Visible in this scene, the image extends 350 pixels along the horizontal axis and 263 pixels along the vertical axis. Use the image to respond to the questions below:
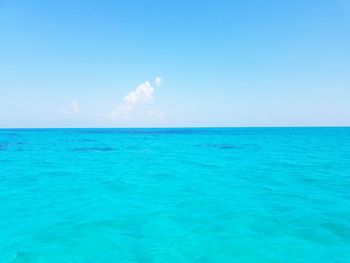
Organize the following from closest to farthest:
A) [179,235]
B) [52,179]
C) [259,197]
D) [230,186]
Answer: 1. [179,235]
2. [259,197]
3. [230,186]
4. [52,179]

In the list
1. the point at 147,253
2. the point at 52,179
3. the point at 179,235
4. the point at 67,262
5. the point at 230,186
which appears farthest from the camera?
the point at 52,179

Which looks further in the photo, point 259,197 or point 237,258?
point 259,197

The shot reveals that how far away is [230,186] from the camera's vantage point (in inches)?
524

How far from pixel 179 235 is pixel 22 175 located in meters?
13.9

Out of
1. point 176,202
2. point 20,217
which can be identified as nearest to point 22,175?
point 20,217

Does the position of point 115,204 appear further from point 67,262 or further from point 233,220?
point 233,220

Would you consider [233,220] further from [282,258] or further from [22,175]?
[22,175]

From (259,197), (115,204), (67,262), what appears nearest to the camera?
(67,262)

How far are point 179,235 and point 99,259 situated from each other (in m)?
2.51

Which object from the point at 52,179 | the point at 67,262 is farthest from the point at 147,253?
the point at 52,179

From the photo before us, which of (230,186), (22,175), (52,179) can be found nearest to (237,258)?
(230,186)

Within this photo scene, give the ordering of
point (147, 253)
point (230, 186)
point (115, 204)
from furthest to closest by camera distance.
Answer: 1. point (230, 186)
2. point (115, 204)
3. point (147, 253)

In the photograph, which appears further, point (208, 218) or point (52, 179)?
point (52, 179)

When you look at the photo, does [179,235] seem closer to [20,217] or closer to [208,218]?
[208,218]
